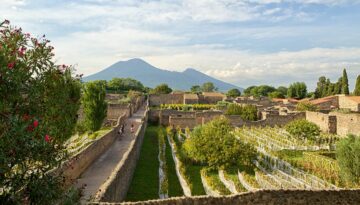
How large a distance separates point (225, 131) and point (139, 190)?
958 cm

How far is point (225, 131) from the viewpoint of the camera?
2680cm

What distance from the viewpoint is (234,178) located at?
21688mm

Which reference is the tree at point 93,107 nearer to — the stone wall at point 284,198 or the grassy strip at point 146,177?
the grassy strip at point 146,177

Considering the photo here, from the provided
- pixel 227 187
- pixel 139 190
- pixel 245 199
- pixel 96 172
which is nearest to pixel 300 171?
pixel 227 187

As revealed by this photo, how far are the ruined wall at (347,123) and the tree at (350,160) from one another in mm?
18036

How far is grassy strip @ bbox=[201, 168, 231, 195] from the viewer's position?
1819 cm

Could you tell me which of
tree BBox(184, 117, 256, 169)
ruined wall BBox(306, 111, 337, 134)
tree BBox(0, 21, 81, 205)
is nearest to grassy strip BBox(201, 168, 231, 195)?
tree BBox(184, 117, 256, 169)

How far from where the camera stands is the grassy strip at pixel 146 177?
17.9 metres

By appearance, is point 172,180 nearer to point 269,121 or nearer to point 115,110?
point 269,121

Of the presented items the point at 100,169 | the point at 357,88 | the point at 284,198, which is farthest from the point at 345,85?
the point at 284,198

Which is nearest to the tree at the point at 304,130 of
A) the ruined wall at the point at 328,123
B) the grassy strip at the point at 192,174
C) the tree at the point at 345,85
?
the ruined wall at the point at 328,123

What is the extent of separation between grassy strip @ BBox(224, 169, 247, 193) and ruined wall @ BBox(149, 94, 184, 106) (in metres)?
61.7

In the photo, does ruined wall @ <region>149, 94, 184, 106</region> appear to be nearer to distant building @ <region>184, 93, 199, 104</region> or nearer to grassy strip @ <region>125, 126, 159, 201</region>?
distant building @ <region>184, 93, 199, 104</region>

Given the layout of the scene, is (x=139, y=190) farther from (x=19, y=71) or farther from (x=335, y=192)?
(x=19, y=71)
